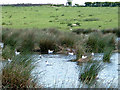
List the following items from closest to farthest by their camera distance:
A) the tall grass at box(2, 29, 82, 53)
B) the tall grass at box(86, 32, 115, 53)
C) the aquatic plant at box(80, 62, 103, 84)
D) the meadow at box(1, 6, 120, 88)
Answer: the meadow at box(1, 6, 120, 88), the aquatic plant at box(80, 62, 103, 84), the tall grass at box(86, 32, 115, 53), the tall grass at box(2, 29, 82, 53)

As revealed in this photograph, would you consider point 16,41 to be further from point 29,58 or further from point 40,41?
point 29,58

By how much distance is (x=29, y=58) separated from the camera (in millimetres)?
10297

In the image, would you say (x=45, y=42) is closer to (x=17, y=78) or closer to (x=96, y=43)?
(x=96, y=43)

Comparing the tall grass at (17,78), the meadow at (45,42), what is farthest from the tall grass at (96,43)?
the tall grass at (17,78)

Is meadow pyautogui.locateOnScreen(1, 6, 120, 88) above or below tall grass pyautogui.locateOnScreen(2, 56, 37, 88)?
below

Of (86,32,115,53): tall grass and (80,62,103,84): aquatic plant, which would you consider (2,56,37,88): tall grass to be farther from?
(86,32,115,53): tall grass

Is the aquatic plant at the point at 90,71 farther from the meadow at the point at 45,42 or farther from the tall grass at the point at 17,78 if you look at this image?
the tall grass at the point at 17,78

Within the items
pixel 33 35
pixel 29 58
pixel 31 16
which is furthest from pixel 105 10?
pixel 29 58

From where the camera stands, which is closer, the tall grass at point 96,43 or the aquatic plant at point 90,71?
the aquatic plant at point 90,71

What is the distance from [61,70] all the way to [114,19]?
28607 mm

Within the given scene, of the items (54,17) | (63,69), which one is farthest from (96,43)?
(54,17)

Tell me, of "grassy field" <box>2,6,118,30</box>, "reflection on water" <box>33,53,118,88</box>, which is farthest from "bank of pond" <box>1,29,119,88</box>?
"grassy field" <box>2,6,118,30</box>

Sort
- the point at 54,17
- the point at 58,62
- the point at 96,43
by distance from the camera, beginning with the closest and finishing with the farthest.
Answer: the point at 58,62, the point at 96,43, the point at 54,17

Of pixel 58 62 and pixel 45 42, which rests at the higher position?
pixel 45 42
